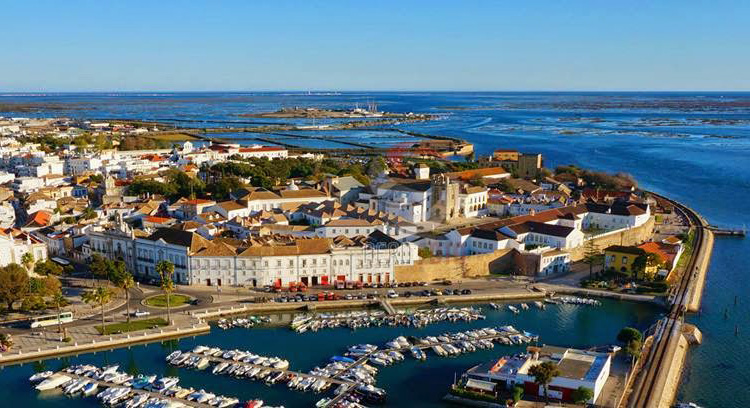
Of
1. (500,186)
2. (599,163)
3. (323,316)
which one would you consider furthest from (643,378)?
(599,163)

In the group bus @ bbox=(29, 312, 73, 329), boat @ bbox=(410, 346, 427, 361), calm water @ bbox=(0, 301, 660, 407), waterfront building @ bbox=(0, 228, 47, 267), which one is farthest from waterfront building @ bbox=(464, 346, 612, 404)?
waterfront building @ bbox=(0, 228, 47, 267)

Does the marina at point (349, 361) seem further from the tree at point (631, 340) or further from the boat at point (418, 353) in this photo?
the tree at point (631, 340)

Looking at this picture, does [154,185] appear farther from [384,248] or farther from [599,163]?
[599,163]

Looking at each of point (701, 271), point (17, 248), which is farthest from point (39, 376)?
point (701, 271)

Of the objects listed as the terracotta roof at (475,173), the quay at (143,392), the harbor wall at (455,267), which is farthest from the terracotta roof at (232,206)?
the terracotta roof at (475,173)

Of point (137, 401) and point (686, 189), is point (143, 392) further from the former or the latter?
point (686, 189)

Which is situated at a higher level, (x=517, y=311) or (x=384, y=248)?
(x=384, y=248)
